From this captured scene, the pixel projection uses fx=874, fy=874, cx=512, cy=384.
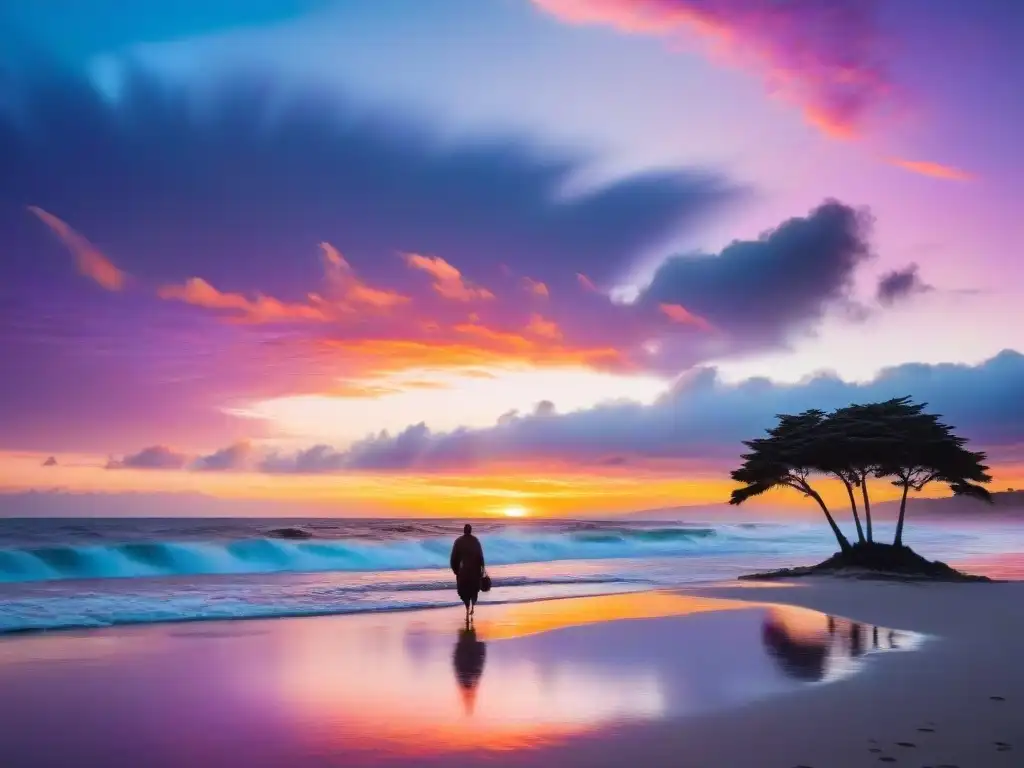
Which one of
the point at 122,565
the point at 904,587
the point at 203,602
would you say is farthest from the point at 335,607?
the point at 122,565

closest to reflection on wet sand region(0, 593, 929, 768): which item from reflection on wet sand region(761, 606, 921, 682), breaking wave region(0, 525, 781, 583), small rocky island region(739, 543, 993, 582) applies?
reflection on wet sand region(761, 606, 921, 682)

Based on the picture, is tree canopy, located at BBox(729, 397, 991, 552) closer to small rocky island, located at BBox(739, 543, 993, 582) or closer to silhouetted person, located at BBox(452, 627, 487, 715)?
small rocky island, located at BBox(739, 543, 993, 582)

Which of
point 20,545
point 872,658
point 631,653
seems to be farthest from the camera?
point 20,545

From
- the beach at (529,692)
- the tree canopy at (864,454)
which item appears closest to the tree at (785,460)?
the tree canopy at (864,454)

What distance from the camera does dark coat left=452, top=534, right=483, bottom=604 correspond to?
1866 centimetres

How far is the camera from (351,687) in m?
11.1

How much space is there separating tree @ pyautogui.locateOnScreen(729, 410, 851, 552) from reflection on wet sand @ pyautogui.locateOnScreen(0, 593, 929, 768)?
1443 centimetres

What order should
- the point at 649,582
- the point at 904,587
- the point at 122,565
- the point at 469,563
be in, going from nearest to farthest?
the point at 469,563, the point at 904,587, the point at 649,582, the point at 122,565

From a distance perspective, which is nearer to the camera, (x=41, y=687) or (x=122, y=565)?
(x=41, y=687)

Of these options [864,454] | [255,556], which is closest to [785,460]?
[864,454]

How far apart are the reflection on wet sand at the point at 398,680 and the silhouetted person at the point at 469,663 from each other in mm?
43

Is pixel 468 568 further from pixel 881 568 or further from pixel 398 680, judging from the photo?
pixel 881 568

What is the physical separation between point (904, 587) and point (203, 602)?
19540 millimetres

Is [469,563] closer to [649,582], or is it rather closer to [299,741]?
[299,741]
